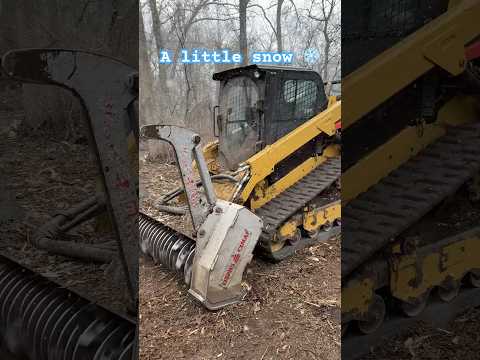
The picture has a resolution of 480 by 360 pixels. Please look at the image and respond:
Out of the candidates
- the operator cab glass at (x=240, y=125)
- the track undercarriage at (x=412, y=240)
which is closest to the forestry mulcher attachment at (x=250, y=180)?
the operator cab glass at (x=240, y=125)

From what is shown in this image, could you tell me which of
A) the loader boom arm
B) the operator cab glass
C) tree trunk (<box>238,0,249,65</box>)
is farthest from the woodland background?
the loader boom arm

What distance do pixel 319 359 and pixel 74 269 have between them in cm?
62

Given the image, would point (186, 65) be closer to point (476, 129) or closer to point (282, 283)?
point (476, 129)

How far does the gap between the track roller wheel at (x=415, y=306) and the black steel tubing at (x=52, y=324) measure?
469mm

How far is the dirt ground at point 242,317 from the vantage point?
876 mm

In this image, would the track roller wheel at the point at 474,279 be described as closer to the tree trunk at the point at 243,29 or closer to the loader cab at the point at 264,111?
the tree trunk at the point at 243,29

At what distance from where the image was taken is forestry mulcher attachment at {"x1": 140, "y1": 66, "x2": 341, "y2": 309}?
1206mm

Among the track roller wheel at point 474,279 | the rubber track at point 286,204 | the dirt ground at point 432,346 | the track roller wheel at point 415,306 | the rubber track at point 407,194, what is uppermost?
the rubber track at point 407,194

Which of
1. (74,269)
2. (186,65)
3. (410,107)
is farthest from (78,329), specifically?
(410,107)

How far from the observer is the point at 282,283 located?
66.2 inches

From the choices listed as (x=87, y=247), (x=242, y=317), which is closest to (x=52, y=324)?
(x=87, y=247)

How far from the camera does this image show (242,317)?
145 centimetres

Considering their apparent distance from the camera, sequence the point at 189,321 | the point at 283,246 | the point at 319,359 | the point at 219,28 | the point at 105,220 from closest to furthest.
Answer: the point at 105,220 → the point at 219,28 → the point at 319,359 → the point at 189,321 → the point at 283,246

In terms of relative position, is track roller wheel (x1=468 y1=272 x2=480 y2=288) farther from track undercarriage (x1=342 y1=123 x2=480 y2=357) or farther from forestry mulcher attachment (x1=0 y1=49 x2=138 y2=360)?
forestry mulcher attachment (x1=0 y1=49 x2=138 y2=360)
